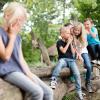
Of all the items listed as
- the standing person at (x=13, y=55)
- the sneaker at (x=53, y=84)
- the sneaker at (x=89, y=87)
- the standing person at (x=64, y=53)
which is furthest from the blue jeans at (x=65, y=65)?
the standing person at (x=13, y=55)

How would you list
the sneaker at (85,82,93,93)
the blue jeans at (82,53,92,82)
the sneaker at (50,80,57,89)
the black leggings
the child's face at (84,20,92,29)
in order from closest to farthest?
the sneaker at (50,80,57,89)
the blue jeans at (82,53,92,82)
the child's face at (84,20,92,29)
the sneaker at (85,82,93,93)
the black leggings

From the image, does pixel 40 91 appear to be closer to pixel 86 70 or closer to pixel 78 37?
pixel 78 37

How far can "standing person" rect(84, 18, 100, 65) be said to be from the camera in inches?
331

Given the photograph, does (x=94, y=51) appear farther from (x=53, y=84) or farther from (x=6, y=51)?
(x=6, y=51)

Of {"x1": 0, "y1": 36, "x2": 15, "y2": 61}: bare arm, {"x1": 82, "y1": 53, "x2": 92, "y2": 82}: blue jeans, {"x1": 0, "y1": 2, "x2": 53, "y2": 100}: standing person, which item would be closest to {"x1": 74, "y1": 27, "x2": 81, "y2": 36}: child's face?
{"x1": 82, "y1": 53, "x2": 92, "y2": 82}: blue jeans

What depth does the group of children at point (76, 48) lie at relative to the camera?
712cm

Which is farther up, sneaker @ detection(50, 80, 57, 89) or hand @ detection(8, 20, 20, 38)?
hand @ detection(8, 20, 20, 38)

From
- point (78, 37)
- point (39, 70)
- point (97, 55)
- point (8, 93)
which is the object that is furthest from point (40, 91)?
point (97, 55)

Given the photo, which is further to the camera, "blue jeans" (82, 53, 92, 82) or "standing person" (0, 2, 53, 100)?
"blue jeans" (82, 53, 92, 82)

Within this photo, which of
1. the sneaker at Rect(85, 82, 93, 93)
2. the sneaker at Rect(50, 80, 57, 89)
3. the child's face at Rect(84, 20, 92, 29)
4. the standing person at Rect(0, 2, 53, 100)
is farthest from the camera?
the sneaker at Rect(85, 82, 93, 93)

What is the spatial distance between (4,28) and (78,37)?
3.79 metres

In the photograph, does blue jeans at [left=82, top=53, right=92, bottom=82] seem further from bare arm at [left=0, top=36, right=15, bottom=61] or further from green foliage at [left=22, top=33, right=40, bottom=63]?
green foliage at [left=22, top=33, right=40, bottom=63]

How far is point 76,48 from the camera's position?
7.54 meters

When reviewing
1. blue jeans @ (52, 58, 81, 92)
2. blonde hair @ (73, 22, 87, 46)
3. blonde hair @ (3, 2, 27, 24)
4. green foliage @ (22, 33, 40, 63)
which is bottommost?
green foliage @ (22, 33, 40, 63)
